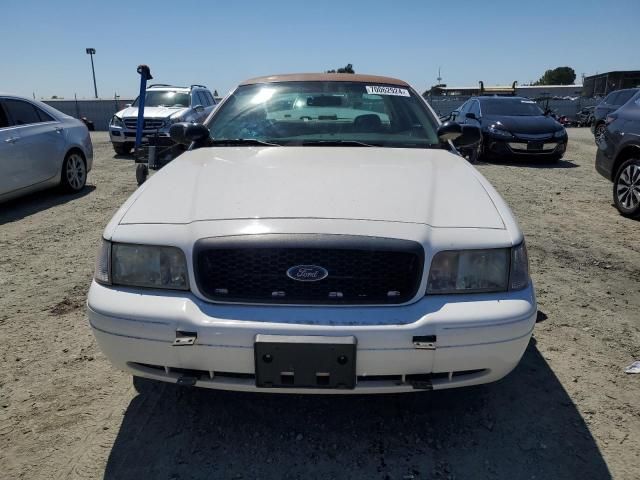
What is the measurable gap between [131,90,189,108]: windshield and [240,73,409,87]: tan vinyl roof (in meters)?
9.71

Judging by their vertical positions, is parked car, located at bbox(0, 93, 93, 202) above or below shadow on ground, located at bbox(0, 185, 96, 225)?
above

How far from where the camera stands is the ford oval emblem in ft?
6.53

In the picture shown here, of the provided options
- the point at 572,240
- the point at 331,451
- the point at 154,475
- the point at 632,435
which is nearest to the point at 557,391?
the point at 632,435

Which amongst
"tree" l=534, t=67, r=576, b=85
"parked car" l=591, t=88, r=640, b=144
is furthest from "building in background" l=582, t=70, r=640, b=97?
"tree" l=534, t=67, r=576, b=85

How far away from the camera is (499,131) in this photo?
35.8 feet

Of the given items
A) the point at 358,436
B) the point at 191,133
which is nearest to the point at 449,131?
the point at 191,133

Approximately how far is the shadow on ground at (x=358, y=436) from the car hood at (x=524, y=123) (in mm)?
9290

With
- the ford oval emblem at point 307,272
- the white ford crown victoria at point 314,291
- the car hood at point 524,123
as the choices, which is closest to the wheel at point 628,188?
the car hood at point 524,123

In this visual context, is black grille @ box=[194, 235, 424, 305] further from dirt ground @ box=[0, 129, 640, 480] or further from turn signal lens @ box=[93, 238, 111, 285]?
dirt ground @ box=[0, 129, 640, 480]

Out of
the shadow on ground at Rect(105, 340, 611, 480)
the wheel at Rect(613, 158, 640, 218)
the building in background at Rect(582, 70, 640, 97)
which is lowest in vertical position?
the shadow on ground at Rect(105, 340, 611, 480)

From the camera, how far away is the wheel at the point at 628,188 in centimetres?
607

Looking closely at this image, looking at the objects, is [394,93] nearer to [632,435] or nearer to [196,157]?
[196,157]

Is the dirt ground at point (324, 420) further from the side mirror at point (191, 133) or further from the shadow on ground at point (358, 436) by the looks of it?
the side mirror at point (191, 133)

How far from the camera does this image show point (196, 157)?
3.00 metres
